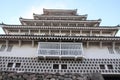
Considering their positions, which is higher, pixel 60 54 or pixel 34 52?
pixel 34 52

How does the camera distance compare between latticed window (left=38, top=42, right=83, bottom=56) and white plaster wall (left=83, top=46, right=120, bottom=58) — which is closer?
latticed window (left=38, top=42, right=83, bottom=56)

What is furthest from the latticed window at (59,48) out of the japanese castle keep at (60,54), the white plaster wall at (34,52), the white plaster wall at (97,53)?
the white plaster wall at (97,53)

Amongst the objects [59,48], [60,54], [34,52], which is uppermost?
[59,48]

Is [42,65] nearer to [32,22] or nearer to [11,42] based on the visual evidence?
[11,42]

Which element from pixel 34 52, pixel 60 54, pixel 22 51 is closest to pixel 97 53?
pixel 60 54

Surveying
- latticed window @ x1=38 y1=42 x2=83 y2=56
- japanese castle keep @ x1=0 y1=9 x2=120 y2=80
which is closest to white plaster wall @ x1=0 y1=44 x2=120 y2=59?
japanese castle keep @ x1=0 y1=9 x2=120 y2=80

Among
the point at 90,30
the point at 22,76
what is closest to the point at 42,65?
the point at 22,76

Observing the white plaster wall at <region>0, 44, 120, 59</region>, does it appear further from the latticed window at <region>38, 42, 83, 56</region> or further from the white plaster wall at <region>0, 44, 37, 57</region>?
the latticed window at <region>38, 42, 83, 56</region>

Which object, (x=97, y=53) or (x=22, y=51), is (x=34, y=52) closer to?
(x=22, y=51)

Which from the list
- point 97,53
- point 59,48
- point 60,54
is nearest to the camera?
point 60,54

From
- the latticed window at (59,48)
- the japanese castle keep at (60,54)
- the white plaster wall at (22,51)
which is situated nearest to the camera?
the japanese castle keep at (60,54)

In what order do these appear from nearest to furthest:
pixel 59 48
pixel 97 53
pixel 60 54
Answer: pixel 60 54 < pixel 59 48 < pixel 97 53

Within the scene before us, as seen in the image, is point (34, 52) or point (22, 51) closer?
point (34, 52)

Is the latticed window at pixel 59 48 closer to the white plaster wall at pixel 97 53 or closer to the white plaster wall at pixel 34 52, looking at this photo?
the white plaster wall at pixel 34 52
